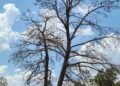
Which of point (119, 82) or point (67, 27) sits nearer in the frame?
point (67, 27)

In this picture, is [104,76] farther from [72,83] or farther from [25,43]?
[25,43]

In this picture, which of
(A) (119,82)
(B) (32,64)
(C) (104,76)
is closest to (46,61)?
(B) (32,64)

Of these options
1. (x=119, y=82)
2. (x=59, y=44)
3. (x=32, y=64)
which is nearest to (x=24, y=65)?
(x=32, y=64)

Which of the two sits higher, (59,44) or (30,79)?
(59,44)

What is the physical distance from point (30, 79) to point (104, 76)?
14.8 feet

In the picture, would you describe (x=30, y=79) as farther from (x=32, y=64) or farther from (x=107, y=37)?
(x=107, y=37)

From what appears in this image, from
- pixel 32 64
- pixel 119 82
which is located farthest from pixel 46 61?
pixel 119 82

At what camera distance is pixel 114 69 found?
26281 millimetres

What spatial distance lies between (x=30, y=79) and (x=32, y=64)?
934 millimetres

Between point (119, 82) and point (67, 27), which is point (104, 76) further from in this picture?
point (119, 82)

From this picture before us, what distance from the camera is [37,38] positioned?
27188 millimetres

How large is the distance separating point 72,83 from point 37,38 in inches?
138

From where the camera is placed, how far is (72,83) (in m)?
26.6

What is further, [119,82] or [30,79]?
[119,82]
